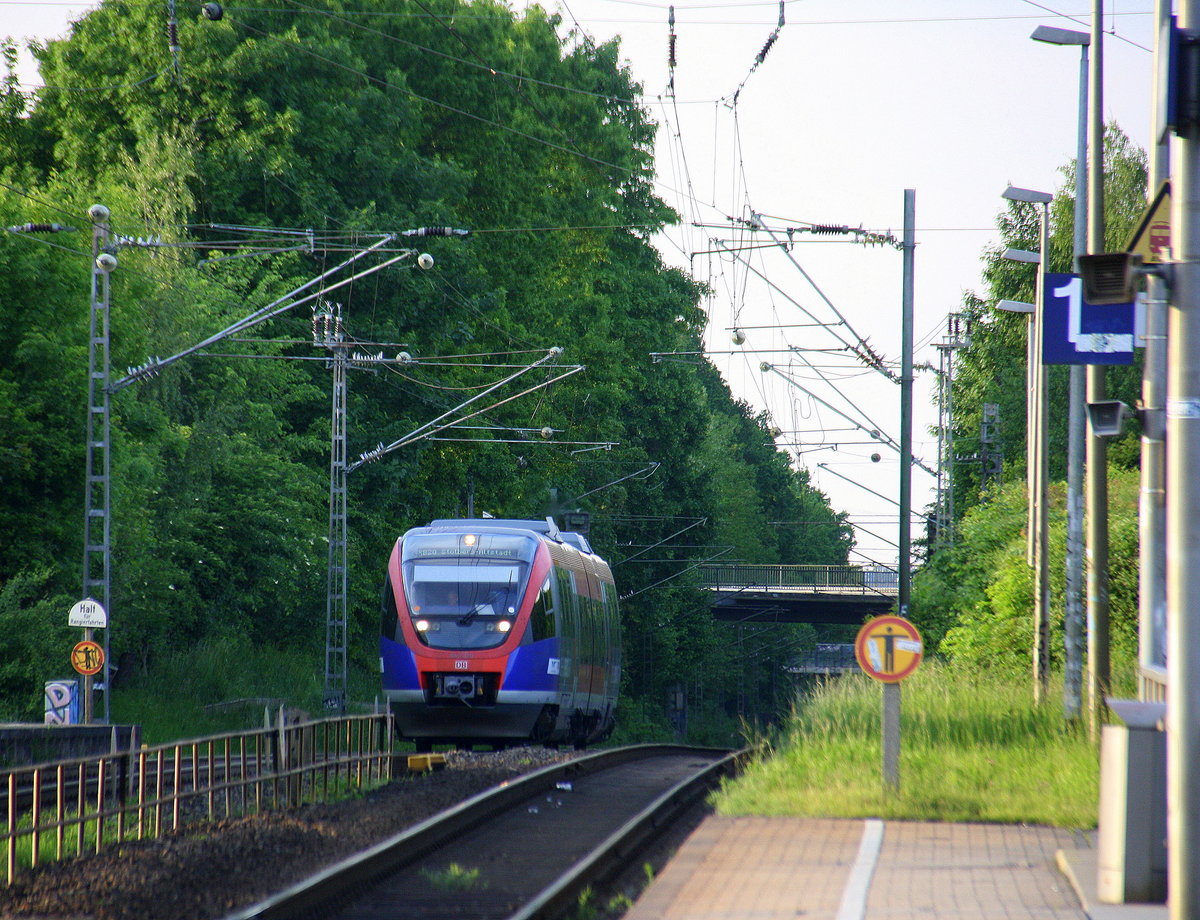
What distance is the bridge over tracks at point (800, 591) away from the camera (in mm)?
70312

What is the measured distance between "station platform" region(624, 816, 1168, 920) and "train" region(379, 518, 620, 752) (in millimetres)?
11726

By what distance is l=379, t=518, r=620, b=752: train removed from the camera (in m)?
24.3

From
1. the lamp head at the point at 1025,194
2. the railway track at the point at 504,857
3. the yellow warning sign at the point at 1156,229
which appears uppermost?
the lamp head at the point at 1025,194

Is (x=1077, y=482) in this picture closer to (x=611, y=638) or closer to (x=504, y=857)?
(x=504, y=857)

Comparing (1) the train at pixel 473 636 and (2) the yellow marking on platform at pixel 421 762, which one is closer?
(2) the yellow marking on platform at pixel 421 762

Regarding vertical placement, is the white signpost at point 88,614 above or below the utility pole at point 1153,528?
below

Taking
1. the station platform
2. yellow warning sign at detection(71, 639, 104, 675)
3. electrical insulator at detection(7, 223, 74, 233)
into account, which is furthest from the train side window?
the station platform

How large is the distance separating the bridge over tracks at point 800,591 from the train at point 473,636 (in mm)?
44185

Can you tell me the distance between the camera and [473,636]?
80.0ft

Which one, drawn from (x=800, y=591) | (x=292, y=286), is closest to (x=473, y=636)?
(x=292, y=286)

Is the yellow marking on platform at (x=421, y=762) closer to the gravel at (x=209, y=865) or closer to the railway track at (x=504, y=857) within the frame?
the railway track at (x=504, y=857)

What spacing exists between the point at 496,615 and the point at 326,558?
14998mm

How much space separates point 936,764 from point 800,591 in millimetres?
56973

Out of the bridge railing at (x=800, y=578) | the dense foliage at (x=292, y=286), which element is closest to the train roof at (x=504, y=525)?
the dense foliage at (x=292, y=286)
